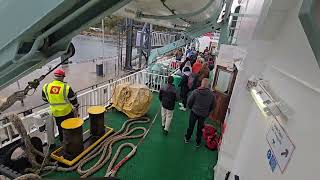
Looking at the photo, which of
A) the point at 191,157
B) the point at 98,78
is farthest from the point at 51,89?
the point at 98,78

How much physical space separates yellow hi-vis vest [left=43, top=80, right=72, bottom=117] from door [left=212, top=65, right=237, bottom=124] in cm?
415

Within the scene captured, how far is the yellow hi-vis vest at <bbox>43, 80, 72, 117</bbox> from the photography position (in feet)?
13.7

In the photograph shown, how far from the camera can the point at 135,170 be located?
4.29 metres

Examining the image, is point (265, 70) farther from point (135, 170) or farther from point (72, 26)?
point (135, 170)

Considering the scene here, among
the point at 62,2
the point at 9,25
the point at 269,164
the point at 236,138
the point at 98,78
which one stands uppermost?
the point at 62,2

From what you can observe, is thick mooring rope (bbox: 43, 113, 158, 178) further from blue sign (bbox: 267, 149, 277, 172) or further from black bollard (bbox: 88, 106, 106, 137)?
blue sign (bbox: 267, 149, 277, 172)

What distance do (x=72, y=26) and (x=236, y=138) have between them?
291 centimetres

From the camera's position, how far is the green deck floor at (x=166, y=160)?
4203mm

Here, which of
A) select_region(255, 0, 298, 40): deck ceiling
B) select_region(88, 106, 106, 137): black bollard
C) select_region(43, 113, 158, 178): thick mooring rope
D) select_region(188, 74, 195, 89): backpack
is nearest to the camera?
select_region(255, 0, 298, 40): deck ceiling

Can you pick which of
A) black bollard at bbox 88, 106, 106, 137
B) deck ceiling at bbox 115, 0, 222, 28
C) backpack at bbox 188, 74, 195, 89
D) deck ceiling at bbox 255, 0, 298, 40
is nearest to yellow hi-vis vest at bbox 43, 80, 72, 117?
black bollard at bbox 88, 106, 106, 137

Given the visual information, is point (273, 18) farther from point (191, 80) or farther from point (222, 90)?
point (191, 80)

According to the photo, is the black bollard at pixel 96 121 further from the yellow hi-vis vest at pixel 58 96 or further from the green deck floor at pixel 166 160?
the yellow hi-vis vest at pixel 58 96

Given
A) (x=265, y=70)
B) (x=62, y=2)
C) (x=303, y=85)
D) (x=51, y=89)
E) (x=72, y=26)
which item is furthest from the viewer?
(x=51, y=89)

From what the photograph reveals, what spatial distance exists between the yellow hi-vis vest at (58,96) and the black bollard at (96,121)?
70cm
